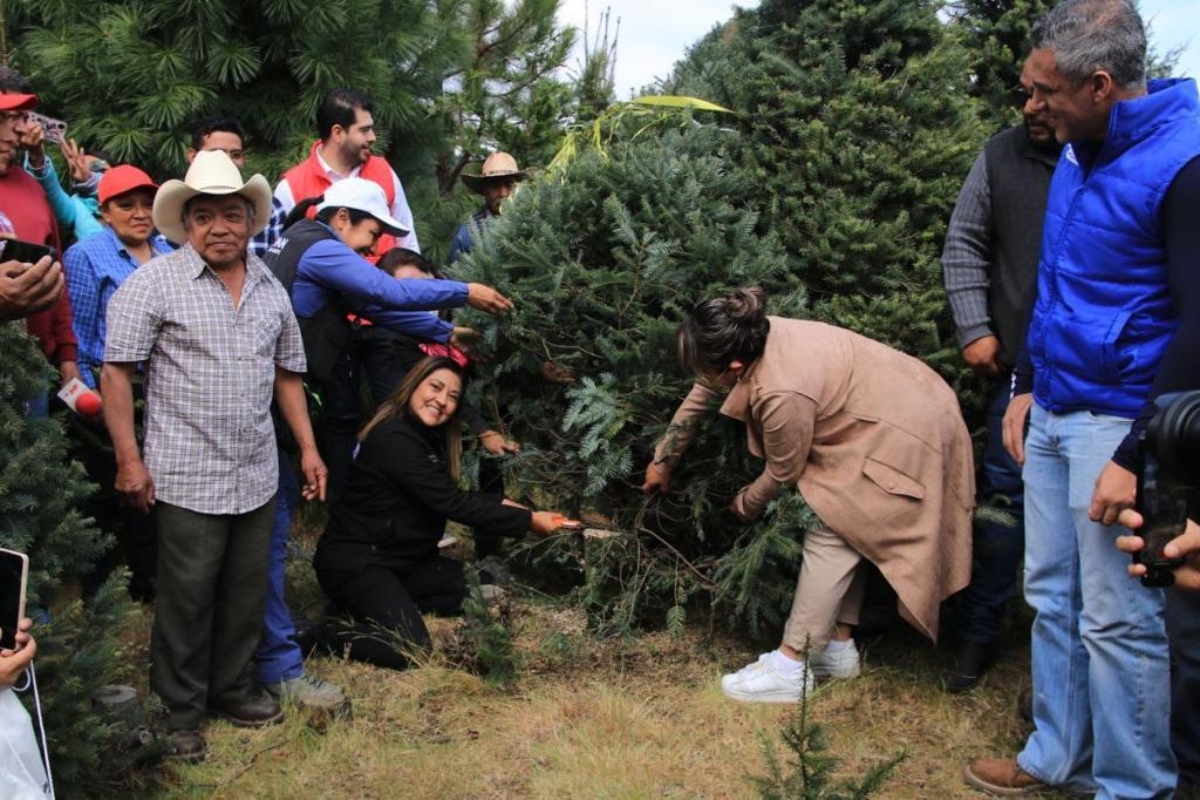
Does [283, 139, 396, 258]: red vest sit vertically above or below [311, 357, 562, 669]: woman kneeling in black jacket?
above

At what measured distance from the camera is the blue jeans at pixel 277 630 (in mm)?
4359

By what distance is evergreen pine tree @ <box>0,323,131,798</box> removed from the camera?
3.05 meters

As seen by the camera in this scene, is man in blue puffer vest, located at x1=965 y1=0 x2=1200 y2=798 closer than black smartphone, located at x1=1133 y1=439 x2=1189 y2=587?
No

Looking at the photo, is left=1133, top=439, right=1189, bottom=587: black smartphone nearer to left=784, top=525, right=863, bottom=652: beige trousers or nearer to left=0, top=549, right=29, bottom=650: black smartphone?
left=784, top=525, right=863, bottom=652: beige trousers


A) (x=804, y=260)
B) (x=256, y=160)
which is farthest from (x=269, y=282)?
(x=256, y=160)

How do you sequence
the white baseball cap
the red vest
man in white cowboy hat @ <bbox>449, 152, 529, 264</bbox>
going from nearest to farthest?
the white baseball cap, the red vest, man in white cowboy hat @ <bbox>449, 152, 529, 264</bbox>

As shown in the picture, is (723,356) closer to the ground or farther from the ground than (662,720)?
farther from the ground

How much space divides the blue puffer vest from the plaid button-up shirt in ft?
8.87

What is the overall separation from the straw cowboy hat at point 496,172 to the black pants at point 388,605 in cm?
255

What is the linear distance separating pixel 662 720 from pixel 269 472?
5.64ft

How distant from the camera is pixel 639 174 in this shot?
475 cm

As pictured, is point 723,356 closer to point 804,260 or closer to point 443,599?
point 804,260

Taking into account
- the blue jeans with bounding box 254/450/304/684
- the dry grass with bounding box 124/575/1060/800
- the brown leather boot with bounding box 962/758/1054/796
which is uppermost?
the blue jeans with bounding box 254/450/304/684

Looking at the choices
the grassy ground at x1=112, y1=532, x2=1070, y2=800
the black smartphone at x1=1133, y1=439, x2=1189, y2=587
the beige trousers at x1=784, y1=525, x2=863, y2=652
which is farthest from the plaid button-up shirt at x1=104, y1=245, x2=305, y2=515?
the black smartphone at x1=1133, y1=439, x2=1189, y2=587
